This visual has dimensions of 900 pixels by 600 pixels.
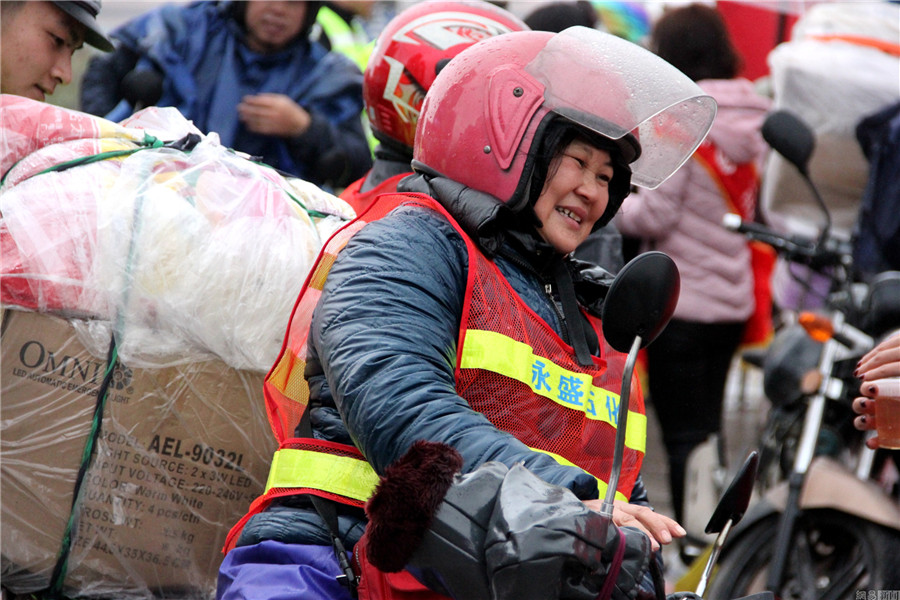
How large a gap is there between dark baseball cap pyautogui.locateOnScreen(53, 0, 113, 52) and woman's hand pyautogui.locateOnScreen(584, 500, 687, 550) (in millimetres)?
2167

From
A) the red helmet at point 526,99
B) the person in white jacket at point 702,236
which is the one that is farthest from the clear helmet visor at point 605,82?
the person in white jacket at point 702,236

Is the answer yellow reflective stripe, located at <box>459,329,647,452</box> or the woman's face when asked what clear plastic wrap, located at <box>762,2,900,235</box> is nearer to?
the woman's face

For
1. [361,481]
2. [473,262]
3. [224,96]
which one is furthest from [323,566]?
[224,96]

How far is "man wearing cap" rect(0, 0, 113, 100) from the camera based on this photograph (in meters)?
3.25

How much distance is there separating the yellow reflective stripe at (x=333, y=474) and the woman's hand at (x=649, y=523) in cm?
50

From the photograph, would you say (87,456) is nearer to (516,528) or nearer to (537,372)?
(537,372)

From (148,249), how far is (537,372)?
93 centimetres

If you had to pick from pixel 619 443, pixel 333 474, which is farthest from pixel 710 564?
pixel 333 474

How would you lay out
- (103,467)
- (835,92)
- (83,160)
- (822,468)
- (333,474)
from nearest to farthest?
(333,474) < (103,467) < (83,160) < (822,468) < (835,92)

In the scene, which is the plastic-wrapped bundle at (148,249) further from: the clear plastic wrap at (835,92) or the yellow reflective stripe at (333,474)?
the clear plastic wrap at (835,92)

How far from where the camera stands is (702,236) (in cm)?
606

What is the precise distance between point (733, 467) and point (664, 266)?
5.73 m

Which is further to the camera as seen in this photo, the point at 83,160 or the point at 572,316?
the point at 83,160

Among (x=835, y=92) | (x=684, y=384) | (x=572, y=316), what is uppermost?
(x=572, y=316)
